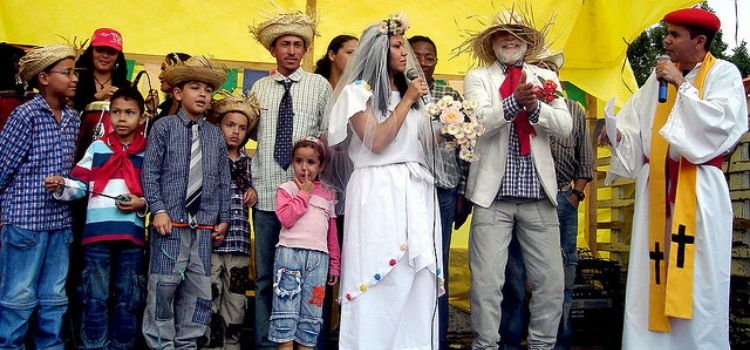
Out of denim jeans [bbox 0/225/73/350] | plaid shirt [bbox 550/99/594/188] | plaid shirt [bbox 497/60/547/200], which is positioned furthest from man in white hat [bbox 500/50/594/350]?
denim jeans [bbox 0/225/73/350]

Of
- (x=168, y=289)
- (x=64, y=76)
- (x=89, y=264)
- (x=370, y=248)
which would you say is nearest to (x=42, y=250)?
(x=89, y=264)

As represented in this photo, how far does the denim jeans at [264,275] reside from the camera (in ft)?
14.9

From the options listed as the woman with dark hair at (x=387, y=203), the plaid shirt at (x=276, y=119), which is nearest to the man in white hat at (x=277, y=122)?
the plaid shirt at (x=276, y=119)

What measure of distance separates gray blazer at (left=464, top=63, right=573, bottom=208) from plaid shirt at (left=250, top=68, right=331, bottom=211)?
966mm

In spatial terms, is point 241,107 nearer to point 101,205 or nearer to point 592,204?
point 101,205

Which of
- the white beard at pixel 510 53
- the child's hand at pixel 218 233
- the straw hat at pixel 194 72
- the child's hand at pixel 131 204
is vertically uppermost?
the white beard at pixel 510 53

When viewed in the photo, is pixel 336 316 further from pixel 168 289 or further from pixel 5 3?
pixel 5 3

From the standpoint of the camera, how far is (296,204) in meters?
4.27

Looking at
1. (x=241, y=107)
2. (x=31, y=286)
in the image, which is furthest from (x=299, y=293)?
(x=31, y=286)

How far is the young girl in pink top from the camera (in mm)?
4227

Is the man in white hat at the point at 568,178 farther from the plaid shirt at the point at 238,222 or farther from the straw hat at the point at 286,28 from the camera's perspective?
the plaid shirt at the point at 238,222

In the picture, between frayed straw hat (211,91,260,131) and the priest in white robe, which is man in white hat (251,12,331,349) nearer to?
frayed straw hat (211,91,260,131)

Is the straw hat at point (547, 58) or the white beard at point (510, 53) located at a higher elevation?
the straw hat at point (547, 58)

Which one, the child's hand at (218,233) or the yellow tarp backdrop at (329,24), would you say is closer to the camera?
the child's hand at (218,233)
